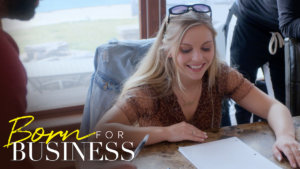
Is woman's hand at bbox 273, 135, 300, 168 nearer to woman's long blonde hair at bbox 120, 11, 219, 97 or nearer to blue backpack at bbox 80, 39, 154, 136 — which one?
woman's long blonde hair at bbox 120, 11, 219, 97

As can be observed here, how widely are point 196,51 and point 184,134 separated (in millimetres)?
402

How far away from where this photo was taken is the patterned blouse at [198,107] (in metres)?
1.31

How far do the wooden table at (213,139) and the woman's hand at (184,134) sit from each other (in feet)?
0.06

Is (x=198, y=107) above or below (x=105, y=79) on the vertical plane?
below

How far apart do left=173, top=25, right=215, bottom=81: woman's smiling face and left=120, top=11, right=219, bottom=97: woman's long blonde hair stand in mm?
22

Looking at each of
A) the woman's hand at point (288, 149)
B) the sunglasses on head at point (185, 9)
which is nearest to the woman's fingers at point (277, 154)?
the woman's hand at point (288, 149)

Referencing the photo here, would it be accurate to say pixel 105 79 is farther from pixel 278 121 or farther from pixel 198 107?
pixel 278 121

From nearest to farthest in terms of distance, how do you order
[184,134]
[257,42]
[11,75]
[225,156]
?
[11,75] < [225,156] < [184,134] < [257,42]

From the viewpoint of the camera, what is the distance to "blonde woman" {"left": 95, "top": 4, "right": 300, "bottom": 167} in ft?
4.26

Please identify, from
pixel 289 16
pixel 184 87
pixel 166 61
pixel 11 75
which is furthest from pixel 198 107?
pixel 11 75

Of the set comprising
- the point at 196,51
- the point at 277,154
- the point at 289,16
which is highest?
the point at 289,16

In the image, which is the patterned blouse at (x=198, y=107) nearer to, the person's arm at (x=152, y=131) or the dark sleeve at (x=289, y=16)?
the person's arm at (x=152, y=131)

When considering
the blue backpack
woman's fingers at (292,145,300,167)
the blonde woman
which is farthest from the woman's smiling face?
woman's fingers at (292,145,300,167)

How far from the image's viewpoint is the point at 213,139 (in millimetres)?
1128
